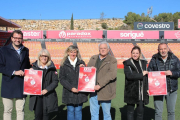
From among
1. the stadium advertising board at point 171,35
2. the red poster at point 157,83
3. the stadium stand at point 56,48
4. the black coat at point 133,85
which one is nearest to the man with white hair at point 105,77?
the black coat at point 133,85

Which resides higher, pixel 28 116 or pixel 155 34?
pixel 155 34

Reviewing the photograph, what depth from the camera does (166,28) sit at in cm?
2248

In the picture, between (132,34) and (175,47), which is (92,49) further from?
(175,47)

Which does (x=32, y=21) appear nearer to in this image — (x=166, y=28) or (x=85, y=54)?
(x=85, y=54)

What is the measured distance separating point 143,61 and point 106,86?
91cm

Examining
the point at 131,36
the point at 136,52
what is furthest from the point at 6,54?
the point at 131,36

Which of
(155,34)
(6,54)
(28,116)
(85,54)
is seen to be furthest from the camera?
(155,34)

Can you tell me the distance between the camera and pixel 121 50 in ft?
64.3

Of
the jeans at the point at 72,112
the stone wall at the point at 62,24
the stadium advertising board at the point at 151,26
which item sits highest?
the stone wall at the point at 62,24

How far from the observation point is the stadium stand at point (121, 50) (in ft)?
61.1

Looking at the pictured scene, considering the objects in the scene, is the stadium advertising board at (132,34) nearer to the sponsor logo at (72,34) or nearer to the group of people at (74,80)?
the sponsor logo at (72,34)

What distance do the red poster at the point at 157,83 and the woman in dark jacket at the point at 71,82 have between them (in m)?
1.34

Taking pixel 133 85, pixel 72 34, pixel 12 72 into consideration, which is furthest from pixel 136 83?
pixel 72 34

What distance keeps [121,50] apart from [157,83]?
16880 millimetres
